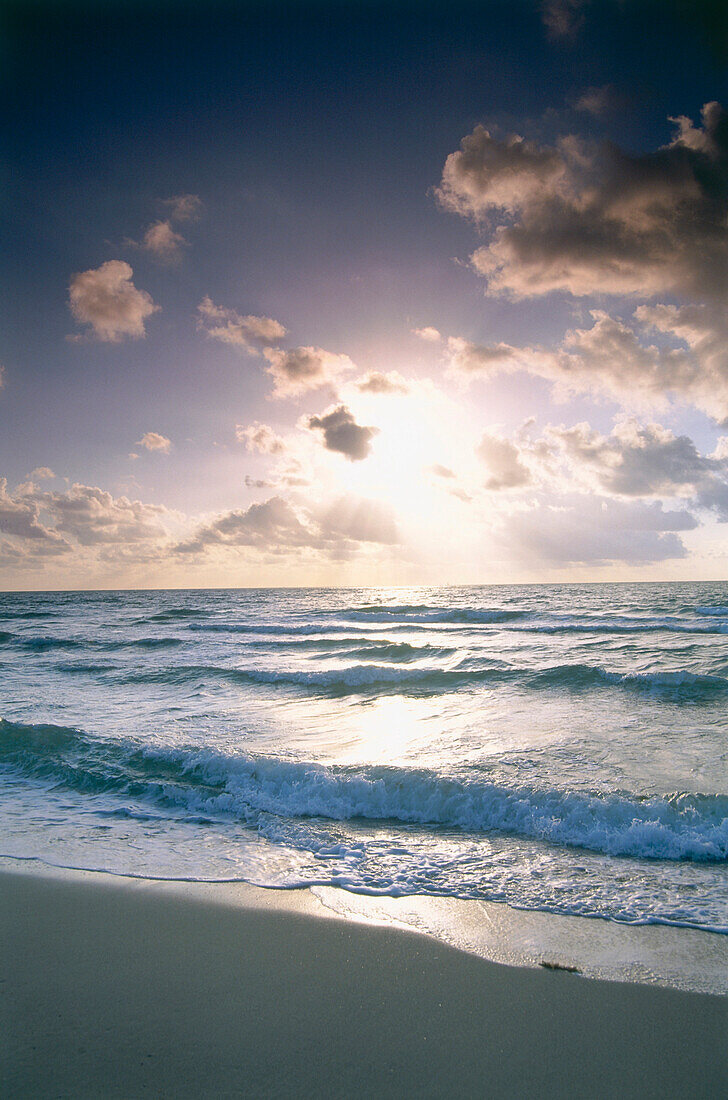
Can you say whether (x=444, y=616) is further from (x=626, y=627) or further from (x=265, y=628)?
(x=626, y=627)

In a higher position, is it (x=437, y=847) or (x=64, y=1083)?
(x=64, y=1083)

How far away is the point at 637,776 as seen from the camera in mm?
7238

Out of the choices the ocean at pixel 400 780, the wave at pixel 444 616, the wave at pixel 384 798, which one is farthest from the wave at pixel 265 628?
the wave at pixel 384 798

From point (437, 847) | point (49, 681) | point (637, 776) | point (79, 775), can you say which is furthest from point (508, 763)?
point (49, 681)

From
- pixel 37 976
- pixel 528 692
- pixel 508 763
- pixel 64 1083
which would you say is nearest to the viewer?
pixel 64 1083

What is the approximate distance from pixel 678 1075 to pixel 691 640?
76.0 ft

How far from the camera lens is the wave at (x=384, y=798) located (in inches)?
227

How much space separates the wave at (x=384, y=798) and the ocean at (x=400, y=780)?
3 cm

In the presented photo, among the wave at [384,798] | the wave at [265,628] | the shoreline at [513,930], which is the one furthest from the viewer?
the wave at [265,628]

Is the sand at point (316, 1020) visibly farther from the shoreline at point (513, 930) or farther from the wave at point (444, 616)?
the wave at point (444, 616)

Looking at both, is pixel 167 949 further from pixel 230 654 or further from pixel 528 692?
pixel 230 654

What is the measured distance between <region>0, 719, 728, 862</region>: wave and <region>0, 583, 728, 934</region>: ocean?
3 cm

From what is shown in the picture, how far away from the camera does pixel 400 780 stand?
24.1 ft

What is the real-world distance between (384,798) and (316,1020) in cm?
389
